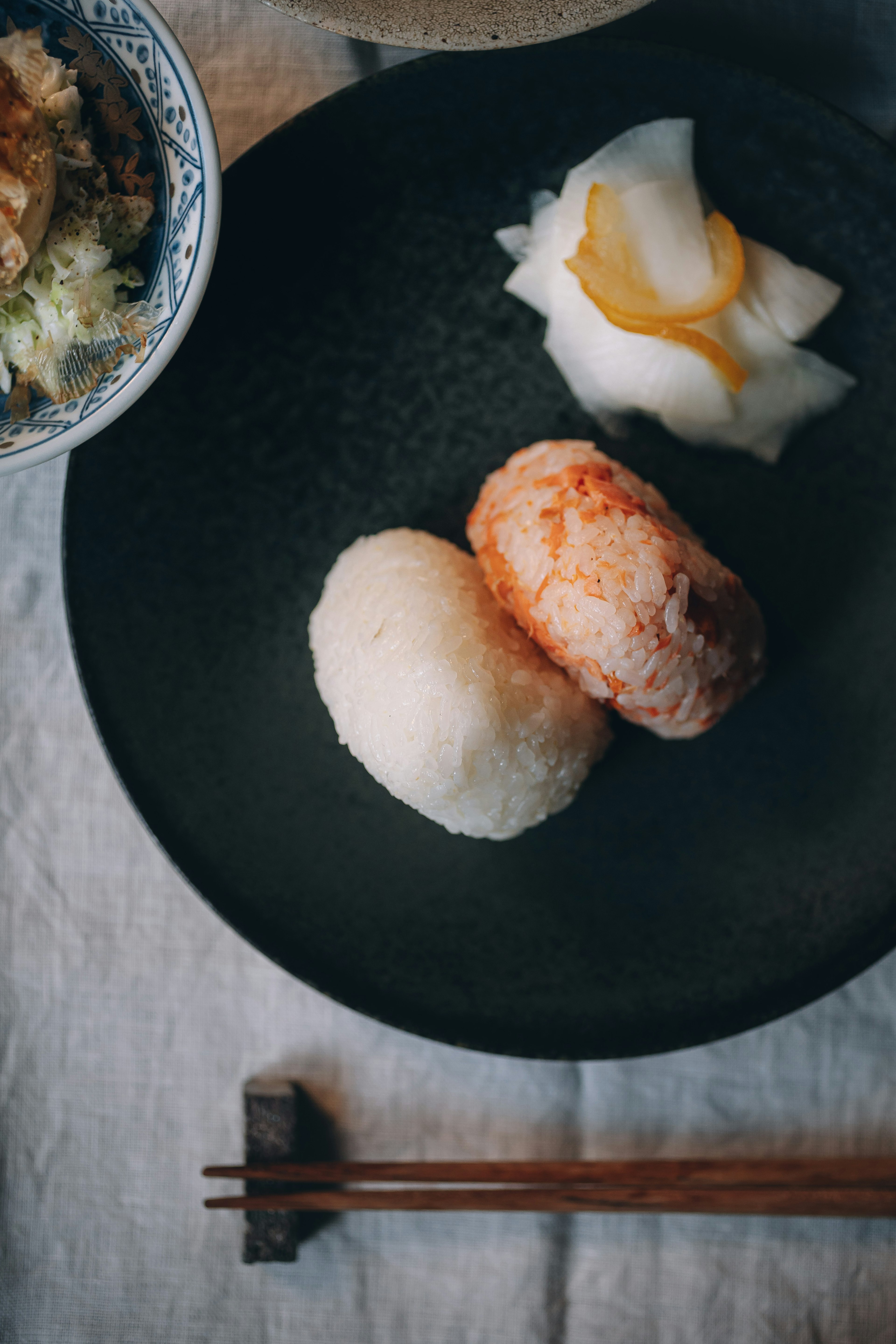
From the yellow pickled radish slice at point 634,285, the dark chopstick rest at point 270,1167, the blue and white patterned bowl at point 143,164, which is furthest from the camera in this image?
the dark chopstick rest at point 270,1167

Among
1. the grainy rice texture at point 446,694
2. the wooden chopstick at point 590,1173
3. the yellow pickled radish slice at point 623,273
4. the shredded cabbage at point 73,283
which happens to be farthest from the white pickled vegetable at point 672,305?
the wooden chopstick at point 590,1173

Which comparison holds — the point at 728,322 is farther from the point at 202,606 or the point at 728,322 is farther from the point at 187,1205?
the point at 187,1205

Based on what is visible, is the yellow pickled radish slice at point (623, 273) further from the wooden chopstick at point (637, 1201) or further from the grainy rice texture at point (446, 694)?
the wooden chopstick at point (637, 1201)

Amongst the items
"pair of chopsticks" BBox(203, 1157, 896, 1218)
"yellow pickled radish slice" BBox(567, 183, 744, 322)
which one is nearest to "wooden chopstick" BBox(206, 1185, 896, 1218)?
"pair of chopsticks" BBox(203, 1157, 896, 1218)

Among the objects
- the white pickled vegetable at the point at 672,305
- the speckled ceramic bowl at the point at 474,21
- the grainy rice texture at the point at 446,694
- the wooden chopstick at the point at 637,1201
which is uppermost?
the speckled ceramic bowl at the point at 474,21

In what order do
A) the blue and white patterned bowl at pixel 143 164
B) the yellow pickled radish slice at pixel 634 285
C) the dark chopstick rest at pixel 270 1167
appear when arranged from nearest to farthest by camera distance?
1. the blue and white patterned bowl at pixel 143 164
2. the yellow pickled radish slice at pixel 634 285
3. the dark chopstick rest at pixel 270 1167

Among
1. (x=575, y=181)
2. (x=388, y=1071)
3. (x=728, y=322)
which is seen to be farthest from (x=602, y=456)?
(x=388, y=1071)

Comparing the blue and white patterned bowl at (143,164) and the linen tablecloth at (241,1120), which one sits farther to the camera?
the linen tablecloth at (241,1120)
